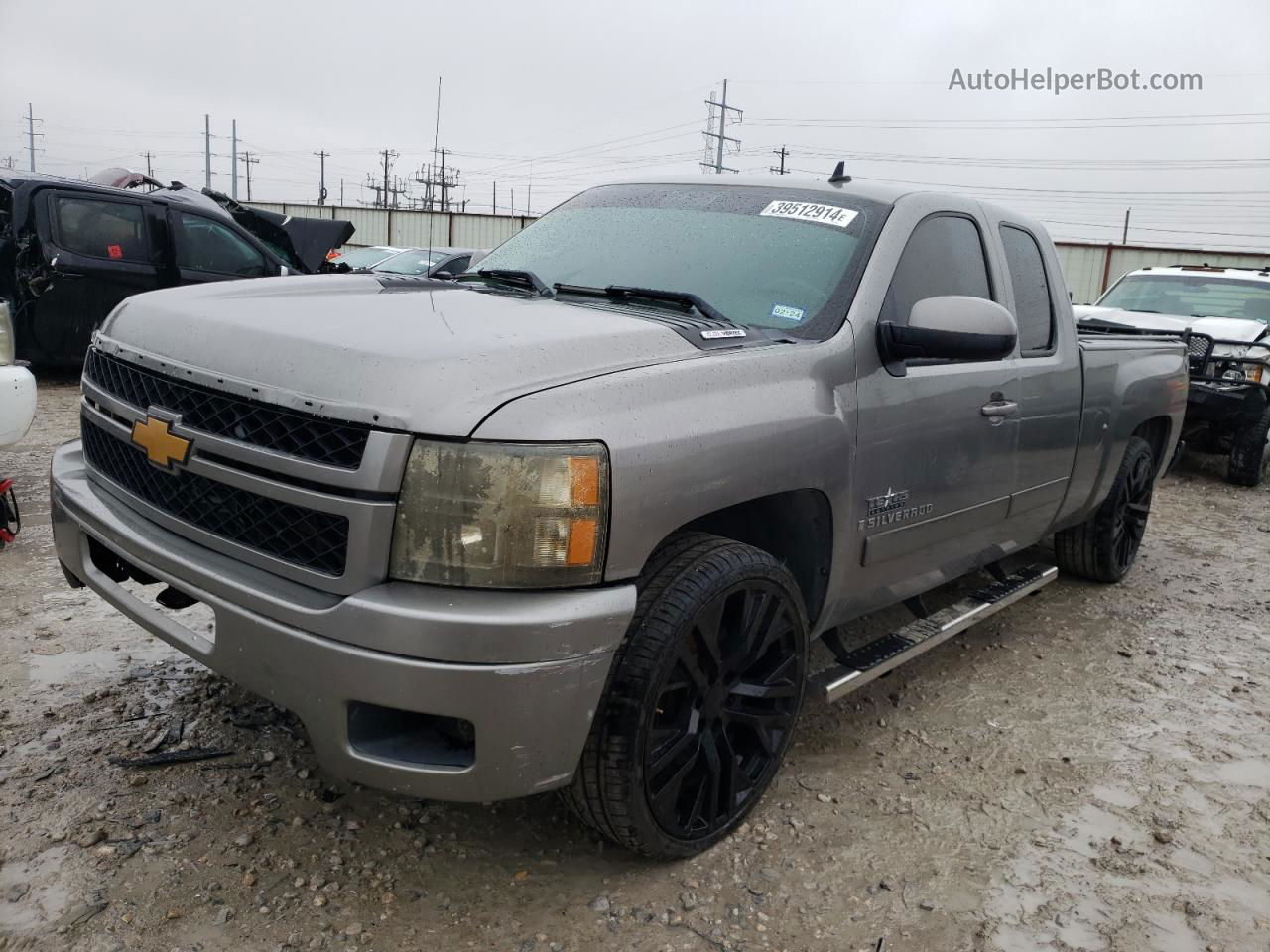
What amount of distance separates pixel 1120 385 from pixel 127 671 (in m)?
4.14

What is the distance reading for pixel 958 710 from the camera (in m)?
3.67

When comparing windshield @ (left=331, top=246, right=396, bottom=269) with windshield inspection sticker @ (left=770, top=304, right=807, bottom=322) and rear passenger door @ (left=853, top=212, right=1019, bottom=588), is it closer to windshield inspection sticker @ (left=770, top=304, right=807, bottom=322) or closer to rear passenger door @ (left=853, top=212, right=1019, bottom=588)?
rear passenger door @ (left=853, top=212, right=1019, bottom=588)

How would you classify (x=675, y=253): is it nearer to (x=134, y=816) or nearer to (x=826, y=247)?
(x=826, y=247)

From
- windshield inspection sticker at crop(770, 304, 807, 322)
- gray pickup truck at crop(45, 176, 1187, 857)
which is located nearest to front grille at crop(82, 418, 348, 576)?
gray pickup truck at crop(45, 176, 1187, 857)

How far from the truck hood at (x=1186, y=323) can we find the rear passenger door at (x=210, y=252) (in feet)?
24.1

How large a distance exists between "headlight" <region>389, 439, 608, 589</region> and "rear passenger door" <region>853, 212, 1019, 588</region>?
1.10 meters

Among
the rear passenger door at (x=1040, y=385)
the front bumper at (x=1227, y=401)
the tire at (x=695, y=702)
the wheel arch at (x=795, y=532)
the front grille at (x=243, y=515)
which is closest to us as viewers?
the front grille at (x=243, y=515)

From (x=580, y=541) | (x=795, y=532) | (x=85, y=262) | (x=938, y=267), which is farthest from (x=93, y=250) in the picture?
(x=580, y=541)

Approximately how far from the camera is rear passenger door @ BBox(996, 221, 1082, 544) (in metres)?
3.74

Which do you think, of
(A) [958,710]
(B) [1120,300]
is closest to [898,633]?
(A) [958,710]

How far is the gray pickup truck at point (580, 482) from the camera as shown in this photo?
6.68 ft

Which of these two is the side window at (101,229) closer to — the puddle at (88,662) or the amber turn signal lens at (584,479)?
the puddle at (88,662)

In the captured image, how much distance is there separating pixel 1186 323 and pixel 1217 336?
435 millimetres

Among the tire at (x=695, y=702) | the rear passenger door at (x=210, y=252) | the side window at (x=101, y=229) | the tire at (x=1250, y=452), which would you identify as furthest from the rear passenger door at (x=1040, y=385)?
the side window at (x=101, y=229)
